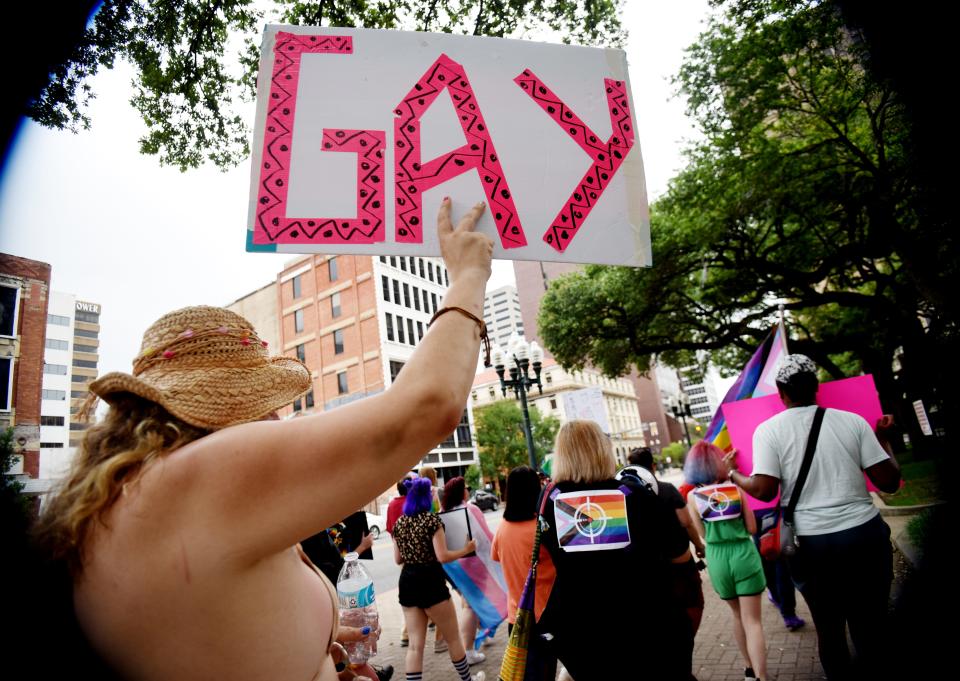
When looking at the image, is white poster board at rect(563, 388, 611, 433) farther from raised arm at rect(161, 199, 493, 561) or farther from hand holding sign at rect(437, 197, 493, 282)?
raised arm at rect(161, 199, 493, 561)

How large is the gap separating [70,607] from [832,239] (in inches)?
698

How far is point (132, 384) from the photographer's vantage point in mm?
1063

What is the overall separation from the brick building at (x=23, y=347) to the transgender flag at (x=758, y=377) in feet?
17.2

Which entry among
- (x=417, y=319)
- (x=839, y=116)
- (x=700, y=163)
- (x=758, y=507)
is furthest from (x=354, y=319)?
(x=758, y=507)

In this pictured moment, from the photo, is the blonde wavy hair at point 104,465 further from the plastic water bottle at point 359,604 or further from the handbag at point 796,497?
the handbag at point 796,497

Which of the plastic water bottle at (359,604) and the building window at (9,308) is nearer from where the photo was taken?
the building window at (9,308)

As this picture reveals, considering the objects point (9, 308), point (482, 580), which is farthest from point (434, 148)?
point (482, 580)

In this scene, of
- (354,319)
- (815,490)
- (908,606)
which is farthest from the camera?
(354,319)

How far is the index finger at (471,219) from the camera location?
1.45m

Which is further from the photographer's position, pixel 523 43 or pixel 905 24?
pixel 905 24

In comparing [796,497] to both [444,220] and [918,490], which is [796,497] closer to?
[444,220]

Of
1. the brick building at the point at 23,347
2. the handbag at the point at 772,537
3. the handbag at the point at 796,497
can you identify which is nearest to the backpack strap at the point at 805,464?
the handbag at the point at 796,497

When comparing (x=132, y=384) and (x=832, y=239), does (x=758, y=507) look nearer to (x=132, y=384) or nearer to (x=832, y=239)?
(x=132, y=384)

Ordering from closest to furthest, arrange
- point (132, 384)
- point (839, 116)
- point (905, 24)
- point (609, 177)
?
point (132, 384) → point (609, 177) → point (905, 24) → point (839, 116)
